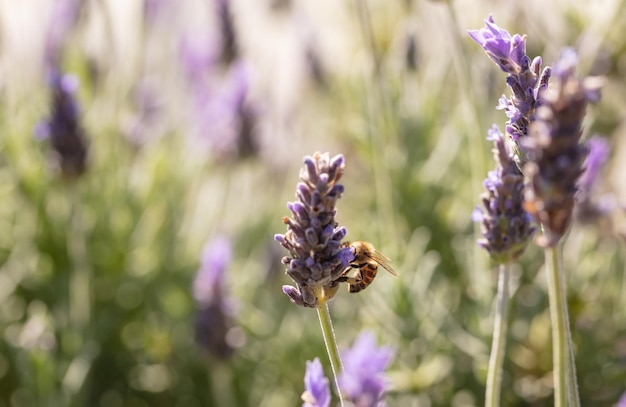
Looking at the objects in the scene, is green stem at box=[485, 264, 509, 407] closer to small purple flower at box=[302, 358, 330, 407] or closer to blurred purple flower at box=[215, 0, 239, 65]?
small purple flower at box=[302, 358, 330, 407]

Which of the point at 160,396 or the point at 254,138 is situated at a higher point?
the point at 254,138

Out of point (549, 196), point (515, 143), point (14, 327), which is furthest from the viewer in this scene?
point (14, 327)

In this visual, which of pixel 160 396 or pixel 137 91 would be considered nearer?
pixel 160 396

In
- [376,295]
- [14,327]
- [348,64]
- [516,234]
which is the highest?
[348,64]

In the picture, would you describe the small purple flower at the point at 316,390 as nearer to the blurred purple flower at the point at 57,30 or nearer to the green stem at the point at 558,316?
the green stem at the point at 558,316

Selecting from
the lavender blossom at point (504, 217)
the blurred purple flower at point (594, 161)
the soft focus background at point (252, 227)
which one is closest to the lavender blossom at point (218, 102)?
the soft focus background at point (252, 227)

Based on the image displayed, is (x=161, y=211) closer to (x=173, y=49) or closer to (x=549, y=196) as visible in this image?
(x=173, y=49)

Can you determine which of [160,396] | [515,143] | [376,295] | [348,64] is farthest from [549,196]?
[348,64]
